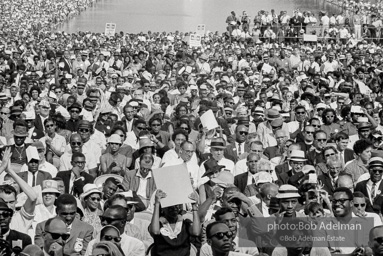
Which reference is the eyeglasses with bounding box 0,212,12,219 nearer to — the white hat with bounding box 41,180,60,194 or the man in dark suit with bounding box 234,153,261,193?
the white hat with bounding box 41,180,60,194

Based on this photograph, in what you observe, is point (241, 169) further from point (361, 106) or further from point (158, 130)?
point (361, 106)

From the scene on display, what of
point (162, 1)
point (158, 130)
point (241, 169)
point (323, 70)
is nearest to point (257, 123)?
point (158, 130)

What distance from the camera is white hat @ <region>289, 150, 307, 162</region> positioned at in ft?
40.2

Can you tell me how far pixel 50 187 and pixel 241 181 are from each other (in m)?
2.43

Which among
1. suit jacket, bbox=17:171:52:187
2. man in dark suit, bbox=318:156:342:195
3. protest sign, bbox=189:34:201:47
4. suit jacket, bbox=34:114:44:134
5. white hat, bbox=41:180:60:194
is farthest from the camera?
protest sign, bbox=189:34:201:47

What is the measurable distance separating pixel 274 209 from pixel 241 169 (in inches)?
92.1

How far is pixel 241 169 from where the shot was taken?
41.3 feet

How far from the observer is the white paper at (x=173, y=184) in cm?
873

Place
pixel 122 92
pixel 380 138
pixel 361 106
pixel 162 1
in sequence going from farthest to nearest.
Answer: pixel 162 1 → pixel 122 92 → pixel 361 106 → pixel 380 138

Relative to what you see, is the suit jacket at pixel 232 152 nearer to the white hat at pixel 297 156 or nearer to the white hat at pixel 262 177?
the white hat at pixel 297 156

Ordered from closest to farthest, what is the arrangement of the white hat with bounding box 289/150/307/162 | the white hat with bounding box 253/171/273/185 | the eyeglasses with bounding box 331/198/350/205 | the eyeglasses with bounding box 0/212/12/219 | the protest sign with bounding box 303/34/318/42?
the eyeglasses with bounding box 0/212/12/219 → the eyeglasses with bounding box 331/198/350/205 → the white hat with bounding box 253/171/273/185 → the white hat with bounding box 289/150/307/162 → the protest sign with bounding box 303/34/318/42

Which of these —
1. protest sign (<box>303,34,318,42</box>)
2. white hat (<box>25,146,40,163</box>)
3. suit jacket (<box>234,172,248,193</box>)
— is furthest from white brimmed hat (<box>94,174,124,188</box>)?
protest sign (<box>303,34,318,42</box>)

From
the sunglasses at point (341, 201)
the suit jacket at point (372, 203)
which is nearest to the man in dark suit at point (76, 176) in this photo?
the suit jacket at point (372, 203)

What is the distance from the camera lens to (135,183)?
12.0 m
